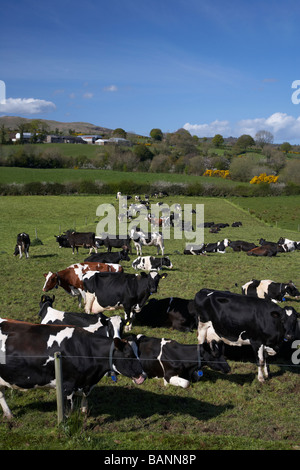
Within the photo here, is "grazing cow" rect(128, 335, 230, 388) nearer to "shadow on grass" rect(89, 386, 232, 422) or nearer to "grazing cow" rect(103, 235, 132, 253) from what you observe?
"shadow on grass" rect(89, 386, 232, 422)

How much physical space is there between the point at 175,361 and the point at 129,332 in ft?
9.33

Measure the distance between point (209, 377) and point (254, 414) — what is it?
158 centimetres

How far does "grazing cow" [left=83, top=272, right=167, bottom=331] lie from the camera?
1130 centimetres

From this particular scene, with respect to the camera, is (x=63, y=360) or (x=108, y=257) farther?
(x=108, y=257)

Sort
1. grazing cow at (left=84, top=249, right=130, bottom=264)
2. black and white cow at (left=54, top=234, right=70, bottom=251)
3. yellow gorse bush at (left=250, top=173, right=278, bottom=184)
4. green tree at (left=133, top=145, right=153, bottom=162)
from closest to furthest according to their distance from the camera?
1. grazing cow at (left=84, top=249, right=130, bottom=264)
2. black and white cow at (left=54, top=234, right=70, bottom=251)
3. yellow gorse bush at (left=250, top=173, right=278, bottom=184)
4. green tree at (left=133, top=145, right=153, bottom=162)

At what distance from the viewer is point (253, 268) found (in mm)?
18906

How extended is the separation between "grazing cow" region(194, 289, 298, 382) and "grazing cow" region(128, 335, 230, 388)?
2.26 feet

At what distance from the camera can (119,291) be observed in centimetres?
1140

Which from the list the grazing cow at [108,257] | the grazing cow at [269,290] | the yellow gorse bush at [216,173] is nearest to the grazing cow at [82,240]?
the grazing cow at [108,257]

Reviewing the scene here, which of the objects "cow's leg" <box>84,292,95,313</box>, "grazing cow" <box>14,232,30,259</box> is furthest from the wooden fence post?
"grazing cow" <box>14,232,30,259</box>

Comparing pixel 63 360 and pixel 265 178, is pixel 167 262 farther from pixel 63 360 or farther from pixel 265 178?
pixel 265 178

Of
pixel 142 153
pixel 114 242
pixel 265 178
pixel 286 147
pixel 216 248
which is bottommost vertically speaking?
pixel 216 248

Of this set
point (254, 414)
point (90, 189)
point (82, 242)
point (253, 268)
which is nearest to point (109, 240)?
point (82, 242)

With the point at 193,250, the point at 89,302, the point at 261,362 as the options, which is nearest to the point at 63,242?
the point at 193,250
